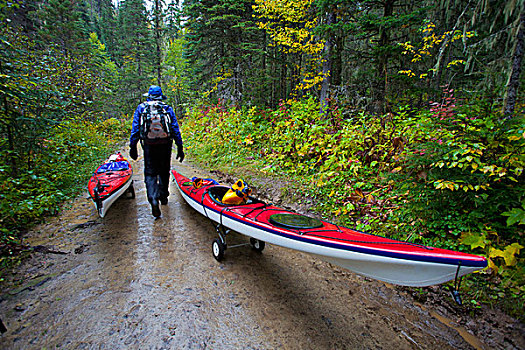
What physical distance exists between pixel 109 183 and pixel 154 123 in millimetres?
1835

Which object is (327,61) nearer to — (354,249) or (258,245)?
(258,245)

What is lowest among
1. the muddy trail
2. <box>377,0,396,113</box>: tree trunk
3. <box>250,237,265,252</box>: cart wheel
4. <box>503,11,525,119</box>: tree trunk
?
the muddy trail

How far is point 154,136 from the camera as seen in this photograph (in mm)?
4383

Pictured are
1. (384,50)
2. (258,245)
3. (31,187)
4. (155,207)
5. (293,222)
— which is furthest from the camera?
(384,50)

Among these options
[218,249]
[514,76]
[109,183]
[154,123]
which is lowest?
[218,249]

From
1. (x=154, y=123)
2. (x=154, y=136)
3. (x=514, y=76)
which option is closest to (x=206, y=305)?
(x=154, y=136)

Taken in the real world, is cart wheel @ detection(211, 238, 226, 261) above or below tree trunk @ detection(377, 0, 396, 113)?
below

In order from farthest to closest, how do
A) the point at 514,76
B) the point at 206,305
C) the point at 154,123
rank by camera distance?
the point at 154,123 → the point at 514,76 → the point at 206,305

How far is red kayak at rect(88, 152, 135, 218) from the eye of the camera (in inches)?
165

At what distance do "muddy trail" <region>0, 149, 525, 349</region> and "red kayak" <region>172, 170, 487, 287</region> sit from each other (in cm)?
68

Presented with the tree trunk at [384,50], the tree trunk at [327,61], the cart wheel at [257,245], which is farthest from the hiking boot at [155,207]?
the tree trunk at [384,50]

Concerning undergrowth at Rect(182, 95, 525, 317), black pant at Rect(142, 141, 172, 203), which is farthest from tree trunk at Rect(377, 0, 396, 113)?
black pant at Rect(142, 141, 172, 203)

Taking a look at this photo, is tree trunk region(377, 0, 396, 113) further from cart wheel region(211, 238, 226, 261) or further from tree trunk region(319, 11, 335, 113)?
cart wheel region(211, 238, 226, 261)

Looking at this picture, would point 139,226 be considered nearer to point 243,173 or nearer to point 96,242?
point 96,242
